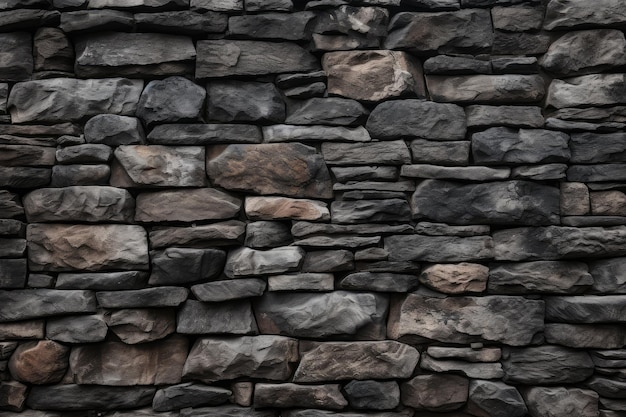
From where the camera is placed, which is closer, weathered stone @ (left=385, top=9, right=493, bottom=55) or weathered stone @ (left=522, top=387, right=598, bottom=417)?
weathered stone @ (left=522, top=387, right=598, bottom=417)

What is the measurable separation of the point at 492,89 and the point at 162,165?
4.63 feet

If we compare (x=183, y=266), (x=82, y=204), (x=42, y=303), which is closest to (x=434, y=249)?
(x=183, y=266)

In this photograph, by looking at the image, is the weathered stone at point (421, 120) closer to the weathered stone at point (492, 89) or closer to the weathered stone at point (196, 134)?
the weathered stone at point (492, 89)

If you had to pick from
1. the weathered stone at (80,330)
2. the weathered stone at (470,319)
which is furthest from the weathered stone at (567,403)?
the weathered stone at (80,330)

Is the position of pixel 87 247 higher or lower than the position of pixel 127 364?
higher

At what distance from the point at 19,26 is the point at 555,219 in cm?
238

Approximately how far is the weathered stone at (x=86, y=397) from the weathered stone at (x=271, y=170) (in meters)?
0.95

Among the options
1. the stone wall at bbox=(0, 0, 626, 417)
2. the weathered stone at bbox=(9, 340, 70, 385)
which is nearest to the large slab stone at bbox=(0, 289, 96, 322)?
the stone wall at bbox=(0, 0, 626, 417)

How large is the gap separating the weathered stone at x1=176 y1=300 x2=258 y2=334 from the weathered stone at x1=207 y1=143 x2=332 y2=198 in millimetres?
496

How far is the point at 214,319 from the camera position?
2125 mm

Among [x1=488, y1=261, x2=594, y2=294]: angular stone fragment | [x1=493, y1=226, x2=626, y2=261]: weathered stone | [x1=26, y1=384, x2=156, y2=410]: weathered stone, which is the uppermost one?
[x1=493, y1=226, x2=626, y2=261]: weathered stone

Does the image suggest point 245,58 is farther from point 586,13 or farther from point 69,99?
point 586,13

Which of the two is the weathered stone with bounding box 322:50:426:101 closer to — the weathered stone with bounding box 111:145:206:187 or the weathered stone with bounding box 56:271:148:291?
the weathered stone with bounding box 111:145:206:187

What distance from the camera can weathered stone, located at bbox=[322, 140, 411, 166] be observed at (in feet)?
7.00
